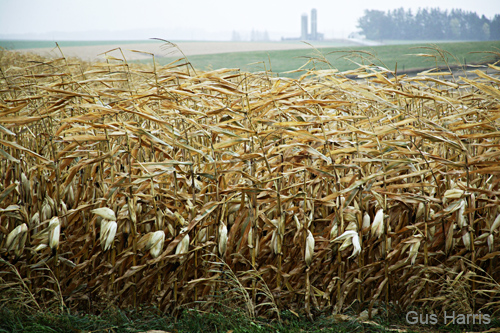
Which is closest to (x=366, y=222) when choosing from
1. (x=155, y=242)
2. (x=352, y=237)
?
(x=352, y=237)

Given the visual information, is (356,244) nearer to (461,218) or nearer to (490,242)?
(461,218)

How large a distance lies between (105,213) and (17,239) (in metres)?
0.43

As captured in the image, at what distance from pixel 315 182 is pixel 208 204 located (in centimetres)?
51

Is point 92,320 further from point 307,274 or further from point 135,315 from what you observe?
point 307,274

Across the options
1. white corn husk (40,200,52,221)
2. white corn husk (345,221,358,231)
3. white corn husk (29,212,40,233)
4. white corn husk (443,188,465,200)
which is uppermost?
white corn husk (443,188,465,200)

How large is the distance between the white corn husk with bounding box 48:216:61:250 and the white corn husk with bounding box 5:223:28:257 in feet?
0.44

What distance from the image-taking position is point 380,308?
1.76 meters

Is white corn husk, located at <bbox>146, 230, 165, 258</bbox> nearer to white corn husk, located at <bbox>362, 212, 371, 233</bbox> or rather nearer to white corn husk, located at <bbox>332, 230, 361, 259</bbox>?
white corn husk, located at <bbox>332, 230, 361, 259</bbox>

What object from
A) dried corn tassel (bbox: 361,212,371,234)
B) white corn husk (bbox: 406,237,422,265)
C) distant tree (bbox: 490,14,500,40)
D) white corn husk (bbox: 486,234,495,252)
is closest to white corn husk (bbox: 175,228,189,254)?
dried corn tassel (bbox: 361,212,371,234)

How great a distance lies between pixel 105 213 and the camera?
164 cm

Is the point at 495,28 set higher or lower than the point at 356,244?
higher

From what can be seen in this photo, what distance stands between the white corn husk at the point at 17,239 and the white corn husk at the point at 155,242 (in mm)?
562

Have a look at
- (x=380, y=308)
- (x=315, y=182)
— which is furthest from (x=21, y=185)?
(x=380, y=308)

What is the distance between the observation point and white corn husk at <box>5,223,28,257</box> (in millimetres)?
1703
